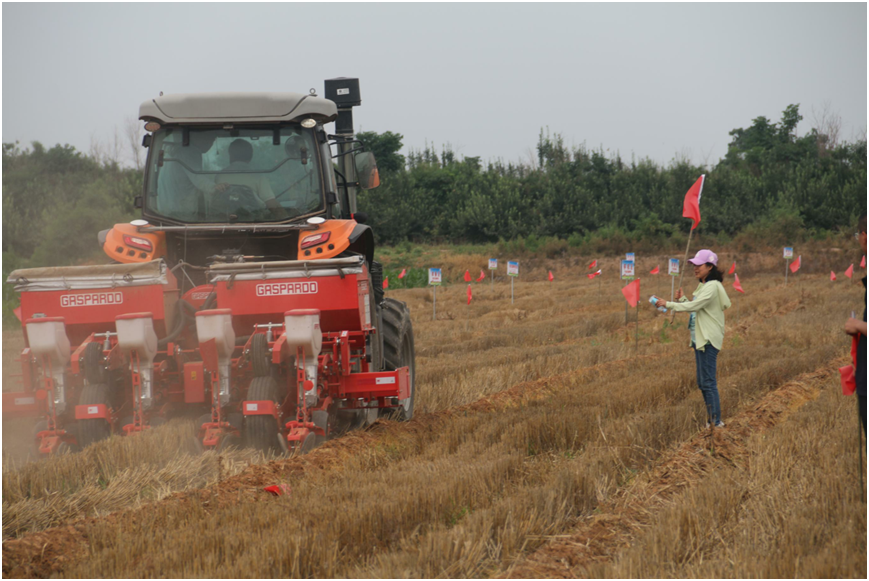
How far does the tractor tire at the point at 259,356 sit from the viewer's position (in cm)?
578

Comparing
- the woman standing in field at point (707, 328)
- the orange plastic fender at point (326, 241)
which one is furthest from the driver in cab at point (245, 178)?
the woman standing in field at point (707, 328)

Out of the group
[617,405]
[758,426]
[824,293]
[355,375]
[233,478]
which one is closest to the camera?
[233,478]

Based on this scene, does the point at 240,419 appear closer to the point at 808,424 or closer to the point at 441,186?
the point at 808,424

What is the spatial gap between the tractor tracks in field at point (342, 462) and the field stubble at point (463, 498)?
20mm

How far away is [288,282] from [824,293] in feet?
64.5

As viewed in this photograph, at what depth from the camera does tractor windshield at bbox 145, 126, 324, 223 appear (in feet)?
22.6

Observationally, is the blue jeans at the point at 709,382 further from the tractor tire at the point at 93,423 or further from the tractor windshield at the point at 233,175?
the tractor tire at the point at 93,423

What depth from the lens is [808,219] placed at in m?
45.6

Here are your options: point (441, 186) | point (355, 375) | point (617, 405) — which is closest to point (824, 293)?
point (617, 405)

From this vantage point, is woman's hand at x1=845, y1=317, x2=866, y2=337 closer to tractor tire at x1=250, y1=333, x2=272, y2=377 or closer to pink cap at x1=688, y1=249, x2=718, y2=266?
pink cap at x1=688, y1=249, x2=718, y2=266

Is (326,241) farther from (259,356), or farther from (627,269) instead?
(627,269)

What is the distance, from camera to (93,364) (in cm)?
585

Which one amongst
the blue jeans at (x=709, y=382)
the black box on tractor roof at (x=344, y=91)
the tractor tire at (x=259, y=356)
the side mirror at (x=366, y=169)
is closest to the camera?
the tractor tire at (x=259, y=356)

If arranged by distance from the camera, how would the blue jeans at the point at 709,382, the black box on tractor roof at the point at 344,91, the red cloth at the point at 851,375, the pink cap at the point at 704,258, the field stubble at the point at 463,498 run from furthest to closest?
the black box on tractor roof at the point at 344,91 → the pink cap at the point at 704,258 → the blue jeans at the point at 709,382 → the red cloth at the point at 851,375 → the field stubble at the point at 463,498
